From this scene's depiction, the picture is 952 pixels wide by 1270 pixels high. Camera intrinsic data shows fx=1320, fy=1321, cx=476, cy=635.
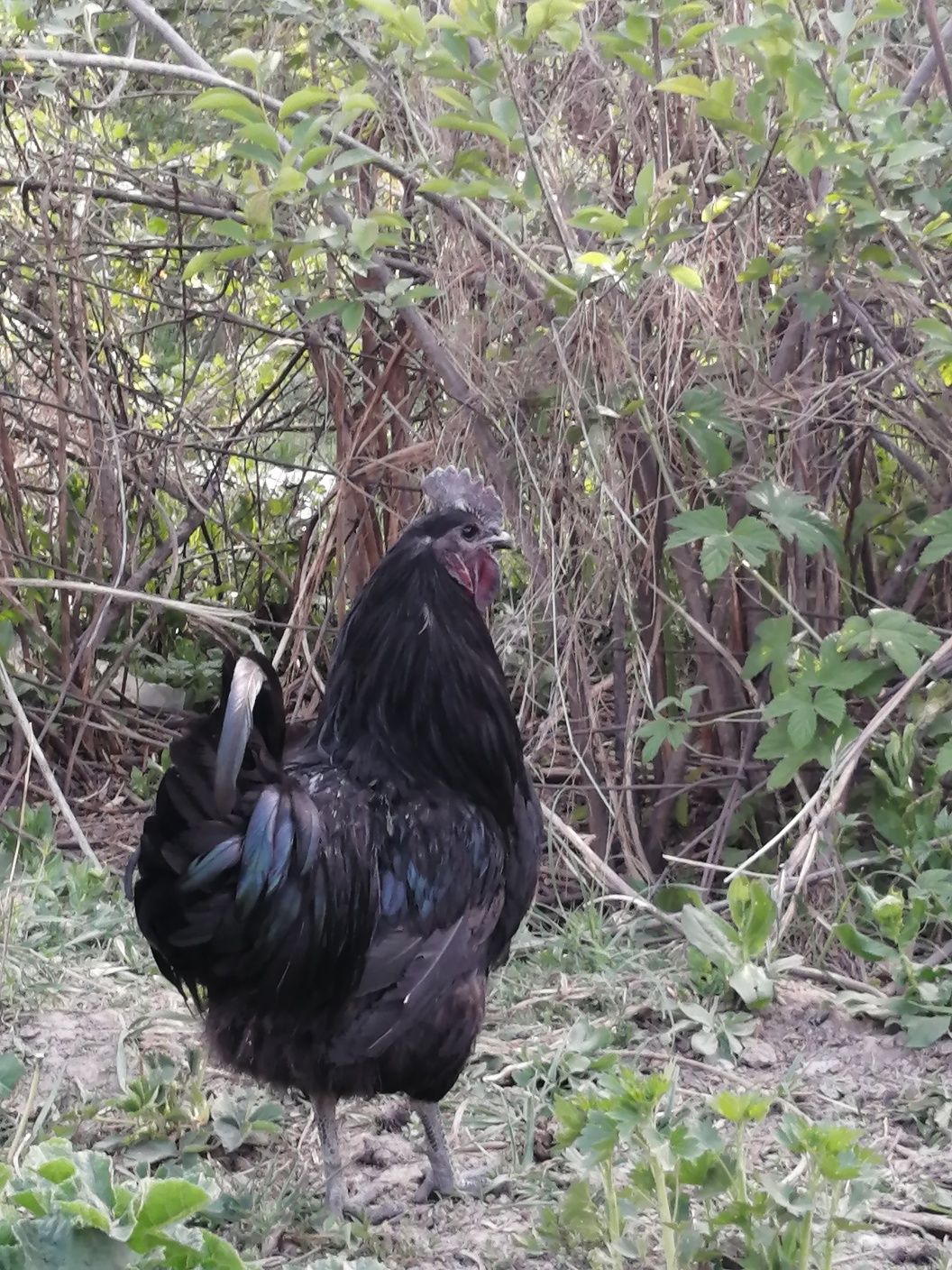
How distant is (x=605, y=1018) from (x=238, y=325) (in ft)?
10.2

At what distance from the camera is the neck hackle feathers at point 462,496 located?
10.5ft

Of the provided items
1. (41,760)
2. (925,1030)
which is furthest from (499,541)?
(41,760)

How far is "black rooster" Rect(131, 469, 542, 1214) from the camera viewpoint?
103 inches

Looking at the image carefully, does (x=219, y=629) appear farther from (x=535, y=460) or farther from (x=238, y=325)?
(x=535, y=460)

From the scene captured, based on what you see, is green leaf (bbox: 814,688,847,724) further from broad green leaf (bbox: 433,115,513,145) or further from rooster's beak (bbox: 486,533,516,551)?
broad green leaf (bbox: 433,115,513,145)

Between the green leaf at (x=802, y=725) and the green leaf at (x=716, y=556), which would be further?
the green leaf at (x=802, y=725)

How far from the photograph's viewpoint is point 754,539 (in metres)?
3.62

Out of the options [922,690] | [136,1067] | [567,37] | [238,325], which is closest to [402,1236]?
[136,1067]

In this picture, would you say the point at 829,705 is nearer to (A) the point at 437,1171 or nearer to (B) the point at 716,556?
(B) the point at 716,556

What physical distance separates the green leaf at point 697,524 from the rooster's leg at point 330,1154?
5.69 ft

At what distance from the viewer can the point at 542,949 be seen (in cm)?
402

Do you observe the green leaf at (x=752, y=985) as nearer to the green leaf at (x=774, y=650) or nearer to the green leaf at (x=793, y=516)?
Answer: the green leaf at (x=774, y=650)

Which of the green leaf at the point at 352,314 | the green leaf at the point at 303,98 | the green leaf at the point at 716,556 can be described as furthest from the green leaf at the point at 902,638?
the green leaf at the point at 303,98

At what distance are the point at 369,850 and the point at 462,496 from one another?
35.3 inches
